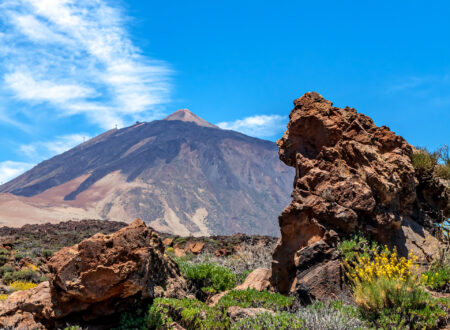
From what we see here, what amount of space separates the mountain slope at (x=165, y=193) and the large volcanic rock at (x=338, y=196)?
9143cm

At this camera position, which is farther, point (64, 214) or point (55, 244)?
point (64, 214)

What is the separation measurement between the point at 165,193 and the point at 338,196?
140 meters

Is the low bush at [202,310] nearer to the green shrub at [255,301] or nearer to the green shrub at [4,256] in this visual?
the green shrub at [255,301]

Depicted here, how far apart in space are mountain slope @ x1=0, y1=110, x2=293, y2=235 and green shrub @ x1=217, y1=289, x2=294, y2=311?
3624 inches

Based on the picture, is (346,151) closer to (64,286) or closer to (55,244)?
(64,286)

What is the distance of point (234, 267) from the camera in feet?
41.4

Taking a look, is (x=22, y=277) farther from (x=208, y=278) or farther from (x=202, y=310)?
(x=202, y=310)

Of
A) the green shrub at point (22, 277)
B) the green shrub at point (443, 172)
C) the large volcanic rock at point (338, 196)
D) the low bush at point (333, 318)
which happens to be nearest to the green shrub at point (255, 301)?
the large volcanic rock at point (338, 196)

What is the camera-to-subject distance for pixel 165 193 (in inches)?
5733

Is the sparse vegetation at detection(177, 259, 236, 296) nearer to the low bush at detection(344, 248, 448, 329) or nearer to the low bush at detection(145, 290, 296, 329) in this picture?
the low bush at detection(145, 290, 296, 329)

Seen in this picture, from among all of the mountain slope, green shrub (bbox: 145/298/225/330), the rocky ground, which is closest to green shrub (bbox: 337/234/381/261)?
the rocky ground

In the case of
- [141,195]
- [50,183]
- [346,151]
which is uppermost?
[50,183]

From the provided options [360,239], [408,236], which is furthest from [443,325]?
[408,236]

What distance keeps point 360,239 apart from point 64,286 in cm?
492
